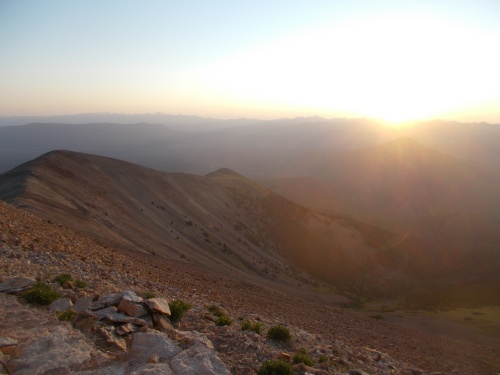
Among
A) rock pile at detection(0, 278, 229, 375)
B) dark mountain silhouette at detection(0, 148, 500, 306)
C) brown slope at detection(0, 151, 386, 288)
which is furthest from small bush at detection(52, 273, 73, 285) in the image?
brown slope at detection(0, 151, 386, 288)

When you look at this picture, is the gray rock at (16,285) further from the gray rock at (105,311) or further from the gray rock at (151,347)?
the gray rock at (151,347)

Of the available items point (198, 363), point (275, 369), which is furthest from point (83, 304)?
point (275, 369)

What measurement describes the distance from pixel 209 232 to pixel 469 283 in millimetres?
32614

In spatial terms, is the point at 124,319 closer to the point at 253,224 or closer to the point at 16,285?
the point at 16,285

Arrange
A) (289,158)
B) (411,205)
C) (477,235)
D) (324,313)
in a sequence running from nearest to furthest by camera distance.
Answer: (324,313) < (477,235) < (411,205) < (289,158)

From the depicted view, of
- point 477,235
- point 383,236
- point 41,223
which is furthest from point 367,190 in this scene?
point 41,223

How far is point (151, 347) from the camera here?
7480 mm

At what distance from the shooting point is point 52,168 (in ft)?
102

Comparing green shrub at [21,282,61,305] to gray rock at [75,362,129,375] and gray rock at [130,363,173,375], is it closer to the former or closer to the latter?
gray rock at [75,362,129,375]

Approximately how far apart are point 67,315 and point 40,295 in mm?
1016

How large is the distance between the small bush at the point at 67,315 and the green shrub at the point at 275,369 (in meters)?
4.16

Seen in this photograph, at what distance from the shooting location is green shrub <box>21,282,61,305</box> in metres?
8.62

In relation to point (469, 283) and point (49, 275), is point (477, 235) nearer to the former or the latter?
point (469, 283)

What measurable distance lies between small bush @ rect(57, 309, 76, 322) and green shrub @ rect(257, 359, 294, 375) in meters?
4.16
